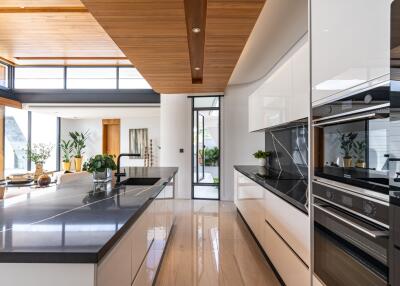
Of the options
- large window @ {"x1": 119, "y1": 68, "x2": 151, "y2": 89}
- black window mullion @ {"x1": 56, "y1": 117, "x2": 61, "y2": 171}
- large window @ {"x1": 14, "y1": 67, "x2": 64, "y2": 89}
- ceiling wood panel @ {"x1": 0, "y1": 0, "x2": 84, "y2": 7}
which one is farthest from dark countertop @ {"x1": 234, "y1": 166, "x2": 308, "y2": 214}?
black window mullion @ {"x1": 56, "y1": 117, "x2": 61, "y2": 171}

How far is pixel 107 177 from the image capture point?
8.73 feet

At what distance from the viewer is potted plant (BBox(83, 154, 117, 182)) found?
8.25ft

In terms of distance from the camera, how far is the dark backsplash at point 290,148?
3152 mm

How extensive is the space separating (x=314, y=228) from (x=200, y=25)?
2.41 meters

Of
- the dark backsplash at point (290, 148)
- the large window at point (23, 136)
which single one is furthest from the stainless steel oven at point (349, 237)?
the large window at point (23, 136)

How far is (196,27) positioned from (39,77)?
6.56 meters

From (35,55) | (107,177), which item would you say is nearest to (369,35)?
(107,177)

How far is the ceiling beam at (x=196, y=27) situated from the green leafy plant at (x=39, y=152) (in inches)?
234

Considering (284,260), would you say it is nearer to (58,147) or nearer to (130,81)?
(130,81)

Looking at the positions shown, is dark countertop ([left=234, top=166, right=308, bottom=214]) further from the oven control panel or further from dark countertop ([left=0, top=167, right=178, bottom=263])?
dark countertop ([left=0, top=167, right=178, bottom=263])

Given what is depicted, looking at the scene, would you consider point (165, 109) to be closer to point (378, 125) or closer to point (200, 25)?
point (200, 25)

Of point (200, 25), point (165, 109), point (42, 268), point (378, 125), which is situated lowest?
point (42, 268)

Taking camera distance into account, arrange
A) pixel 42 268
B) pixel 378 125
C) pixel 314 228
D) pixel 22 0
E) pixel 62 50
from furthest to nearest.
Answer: pixel 62 50
pixel 22 0
pixel 314 228
pixel 378 125
pixel 42 268

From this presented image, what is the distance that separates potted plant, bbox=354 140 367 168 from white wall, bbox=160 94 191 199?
5.26m
